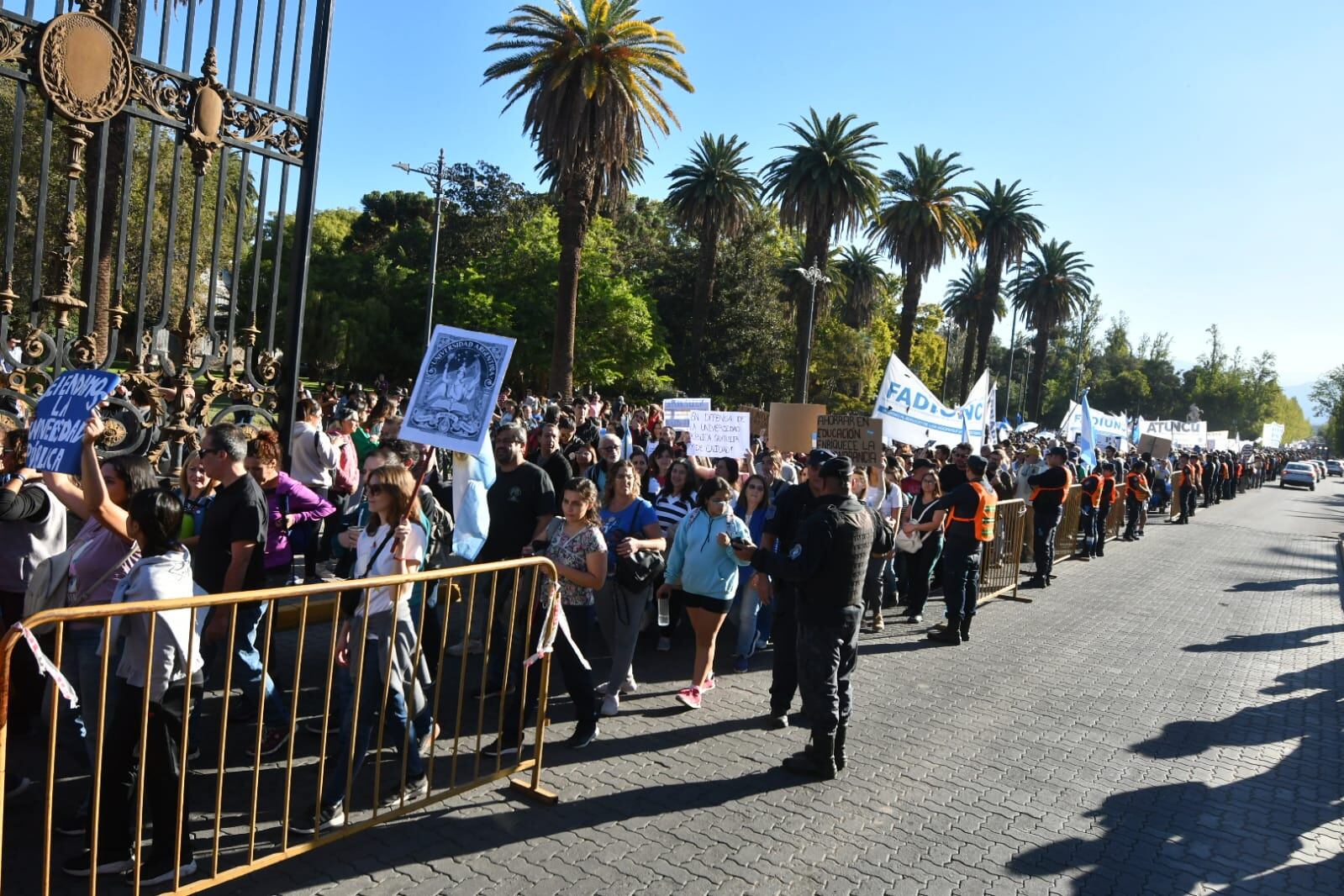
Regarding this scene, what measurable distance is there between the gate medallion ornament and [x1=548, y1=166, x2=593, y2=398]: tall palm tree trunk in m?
18.3

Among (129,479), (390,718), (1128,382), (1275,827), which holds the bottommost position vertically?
(1275,827)

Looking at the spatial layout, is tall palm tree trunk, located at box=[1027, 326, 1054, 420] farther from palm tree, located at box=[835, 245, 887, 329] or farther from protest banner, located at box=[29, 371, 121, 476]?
protest banner, located at box=[29, 371, 121, 476]

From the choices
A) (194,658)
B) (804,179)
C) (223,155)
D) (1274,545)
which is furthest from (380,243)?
(194,658)

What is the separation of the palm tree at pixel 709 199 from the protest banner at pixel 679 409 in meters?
28.7

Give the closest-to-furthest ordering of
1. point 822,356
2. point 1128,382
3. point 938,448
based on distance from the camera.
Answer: point 938,448 < point 822,356 < point 1128,382

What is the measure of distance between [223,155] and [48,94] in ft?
3.65

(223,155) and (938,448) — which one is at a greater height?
(223,155)

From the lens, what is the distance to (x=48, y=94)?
592cm

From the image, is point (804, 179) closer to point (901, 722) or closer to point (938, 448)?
point (938, 448)

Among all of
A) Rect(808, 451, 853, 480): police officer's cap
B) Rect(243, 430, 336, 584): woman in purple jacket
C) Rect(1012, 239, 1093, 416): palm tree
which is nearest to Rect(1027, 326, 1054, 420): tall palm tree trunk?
Rect(1012, 239, 1093, 416): palm tree

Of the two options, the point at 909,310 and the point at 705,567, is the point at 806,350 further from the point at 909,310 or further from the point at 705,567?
the point at 705,567

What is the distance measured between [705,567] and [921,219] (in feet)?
118

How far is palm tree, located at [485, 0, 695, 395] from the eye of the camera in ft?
78.6

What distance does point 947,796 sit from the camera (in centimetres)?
547
